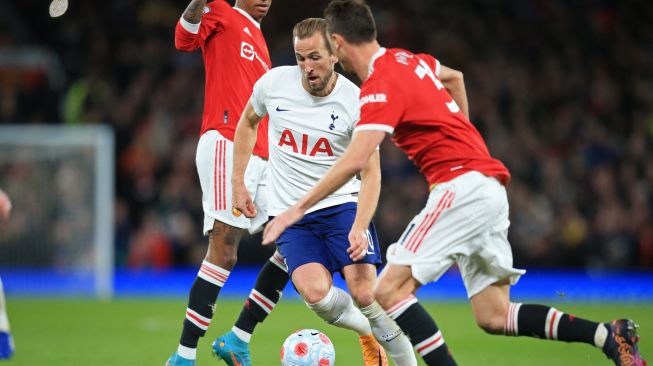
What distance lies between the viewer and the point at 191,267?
16.2 meters

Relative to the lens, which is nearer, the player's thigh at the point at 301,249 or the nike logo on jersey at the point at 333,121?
the player's thigh at the point at 301,249

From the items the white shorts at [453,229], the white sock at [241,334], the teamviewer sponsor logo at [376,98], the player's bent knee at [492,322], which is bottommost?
the white sock at [241,334]

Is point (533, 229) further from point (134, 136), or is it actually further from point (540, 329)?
point (540, 329)

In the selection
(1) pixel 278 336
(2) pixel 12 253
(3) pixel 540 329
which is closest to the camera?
(3) pixel 540 329

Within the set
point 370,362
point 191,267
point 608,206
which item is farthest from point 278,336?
point 608,206

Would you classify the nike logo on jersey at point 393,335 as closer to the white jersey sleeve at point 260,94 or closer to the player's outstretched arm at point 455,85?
the player's outstretched arm at point 455,85

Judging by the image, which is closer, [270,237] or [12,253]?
[270,237]

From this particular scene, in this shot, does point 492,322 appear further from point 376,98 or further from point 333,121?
point 333,121

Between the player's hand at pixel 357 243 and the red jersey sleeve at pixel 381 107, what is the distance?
2.84 ft

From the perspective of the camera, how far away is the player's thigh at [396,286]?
5.45 m

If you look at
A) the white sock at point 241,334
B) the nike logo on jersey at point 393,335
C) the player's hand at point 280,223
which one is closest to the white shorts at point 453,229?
the player's hand at point 280,223

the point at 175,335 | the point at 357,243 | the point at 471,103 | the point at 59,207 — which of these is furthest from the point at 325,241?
the point at 471,103

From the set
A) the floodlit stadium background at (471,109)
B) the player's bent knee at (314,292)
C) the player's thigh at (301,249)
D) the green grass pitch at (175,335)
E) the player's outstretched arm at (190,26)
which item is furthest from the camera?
the floodlit stadium background at (471,109)

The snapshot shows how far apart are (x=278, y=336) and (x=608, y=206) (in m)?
7.23
